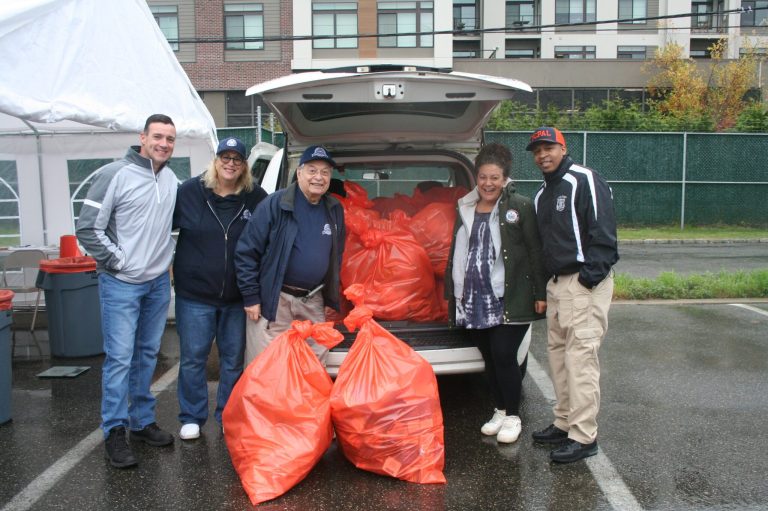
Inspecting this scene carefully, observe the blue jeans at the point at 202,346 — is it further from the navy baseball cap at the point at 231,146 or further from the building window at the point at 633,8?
the building window at the point at 633,8

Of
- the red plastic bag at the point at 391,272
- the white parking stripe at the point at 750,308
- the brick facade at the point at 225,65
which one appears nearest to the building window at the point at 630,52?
the brick facade at the point at 225,65

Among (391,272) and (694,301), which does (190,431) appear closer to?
(391,272)

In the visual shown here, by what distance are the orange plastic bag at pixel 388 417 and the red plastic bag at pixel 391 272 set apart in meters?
0.82

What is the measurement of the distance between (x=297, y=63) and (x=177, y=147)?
1938cm

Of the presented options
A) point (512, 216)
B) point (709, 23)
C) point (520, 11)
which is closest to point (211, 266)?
point (512, 216)

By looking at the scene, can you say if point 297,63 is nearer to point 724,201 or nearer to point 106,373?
point 724,201

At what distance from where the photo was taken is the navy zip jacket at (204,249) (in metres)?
3.83

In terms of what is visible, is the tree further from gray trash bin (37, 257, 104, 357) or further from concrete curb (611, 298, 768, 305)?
gray trash bin (37, 257, 104, 357)

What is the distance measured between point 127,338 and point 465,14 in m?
33.4

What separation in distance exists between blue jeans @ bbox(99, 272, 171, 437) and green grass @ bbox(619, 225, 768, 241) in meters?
12.7

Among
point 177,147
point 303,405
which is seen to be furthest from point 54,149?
point 303,405

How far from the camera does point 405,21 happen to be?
2598cm

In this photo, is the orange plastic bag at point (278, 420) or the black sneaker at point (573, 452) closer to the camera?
the orange plastic bag at point (278, 420)

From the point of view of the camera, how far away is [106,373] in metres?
3.69
